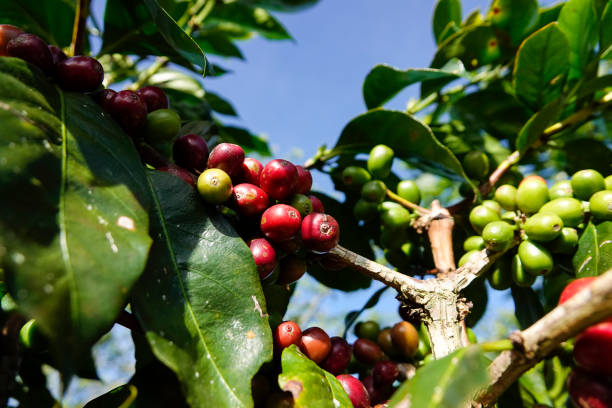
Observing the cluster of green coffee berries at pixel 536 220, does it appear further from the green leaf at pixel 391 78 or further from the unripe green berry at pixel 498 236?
the green leaf at pixel 391 78

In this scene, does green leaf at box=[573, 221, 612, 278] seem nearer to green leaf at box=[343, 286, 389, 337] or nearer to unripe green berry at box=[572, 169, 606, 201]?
unripe green berry at box=[572, 169, 606, 201]

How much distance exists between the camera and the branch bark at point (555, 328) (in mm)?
737

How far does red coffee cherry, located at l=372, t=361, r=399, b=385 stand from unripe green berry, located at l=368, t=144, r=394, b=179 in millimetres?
727

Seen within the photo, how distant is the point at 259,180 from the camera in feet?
4.60

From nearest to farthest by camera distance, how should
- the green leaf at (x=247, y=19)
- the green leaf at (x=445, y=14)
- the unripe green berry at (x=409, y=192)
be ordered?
the unripe green berry at (x=409, y=192), the green leaf at (x=445, y=14), the green leaf at (x=247, y=19)

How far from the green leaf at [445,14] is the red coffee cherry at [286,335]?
1715 mm

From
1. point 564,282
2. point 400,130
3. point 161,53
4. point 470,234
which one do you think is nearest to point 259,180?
point 400,130

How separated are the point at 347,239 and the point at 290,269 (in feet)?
2.33

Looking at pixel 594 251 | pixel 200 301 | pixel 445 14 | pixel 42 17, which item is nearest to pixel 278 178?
pixel 200 301

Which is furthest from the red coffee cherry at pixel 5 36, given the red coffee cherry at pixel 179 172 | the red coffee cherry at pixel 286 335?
the red coffee cherry at pixel 286 335

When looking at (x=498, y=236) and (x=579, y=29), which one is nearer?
(x=498, y=236)

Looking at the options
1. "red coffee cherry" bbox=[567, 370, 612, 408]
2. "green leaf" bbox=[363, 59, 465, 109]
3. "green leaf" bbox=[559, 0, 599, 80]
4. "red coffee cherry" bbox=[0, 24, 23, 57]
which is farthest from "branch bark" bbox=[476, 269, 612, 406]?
"green leaf" bbox=[559, 0, 599, 80]

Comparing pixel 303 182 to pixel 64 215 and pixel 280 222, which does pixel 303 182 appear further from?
pixel 64 215

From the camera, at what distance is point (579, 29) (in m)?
1.94
